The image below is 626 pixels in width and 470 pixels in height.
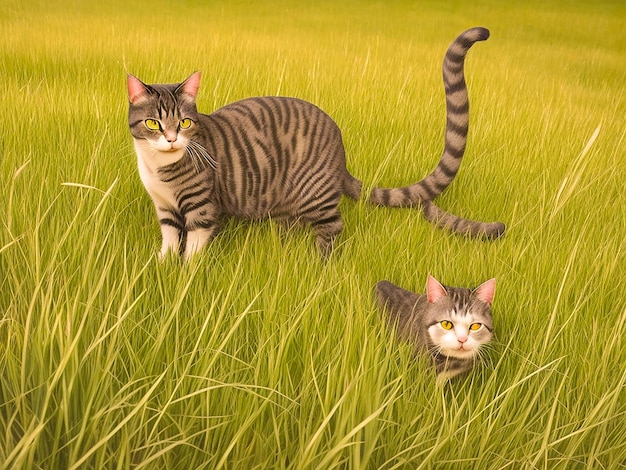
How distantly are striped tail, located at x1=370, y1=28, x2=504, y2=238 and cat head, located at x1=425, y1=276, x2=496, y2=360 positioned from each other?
67cm

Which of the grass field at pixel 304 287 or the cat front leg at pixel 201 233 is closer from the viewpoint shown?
the grass field at pixel 304 287

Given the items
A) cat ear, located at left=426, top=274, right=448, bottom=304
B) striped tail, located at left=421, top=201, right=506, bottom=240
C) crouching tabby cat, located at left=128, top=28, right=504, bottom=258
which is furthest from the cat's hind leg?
cat ear, located at left=426, top=274, right=448, bottom=304

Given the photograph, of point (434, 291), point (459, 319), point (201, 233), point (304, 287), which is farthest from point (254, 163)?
point (459, 319)

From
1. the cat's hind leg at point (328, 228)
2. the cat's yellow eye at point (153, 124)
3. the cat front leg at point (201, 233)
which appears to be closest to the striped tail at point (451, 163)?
the cat's hind leg at point (328, 228)

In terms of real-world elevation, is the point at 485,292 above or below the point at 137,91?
below

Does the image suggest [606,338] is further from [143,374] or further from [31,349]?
[31,349]

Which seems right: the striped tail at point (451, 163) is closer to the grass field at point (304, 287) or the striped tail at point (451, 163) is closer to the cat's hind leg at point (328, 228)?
the grass field at point (304, 287)

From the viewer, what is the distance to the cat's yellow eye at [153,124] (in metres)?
2.09

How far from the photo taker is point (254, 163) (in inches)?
94.7

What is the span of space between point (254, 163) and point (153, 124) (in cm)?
46

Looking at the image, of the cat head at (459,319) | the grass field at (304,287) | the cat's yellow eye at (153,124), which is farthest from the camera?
the cat's yellow eye at (153,124)

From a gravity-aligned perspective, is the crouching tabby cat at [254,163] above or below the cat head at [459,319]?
above

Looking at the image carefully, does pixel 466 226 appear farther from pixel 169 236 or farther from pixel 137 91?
pixel 137 91

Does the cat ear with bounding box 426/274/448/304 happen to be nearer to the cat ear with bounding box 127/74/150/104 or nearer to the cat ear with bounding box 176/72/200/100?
the cat ear with bounding box 176/72/200/100
